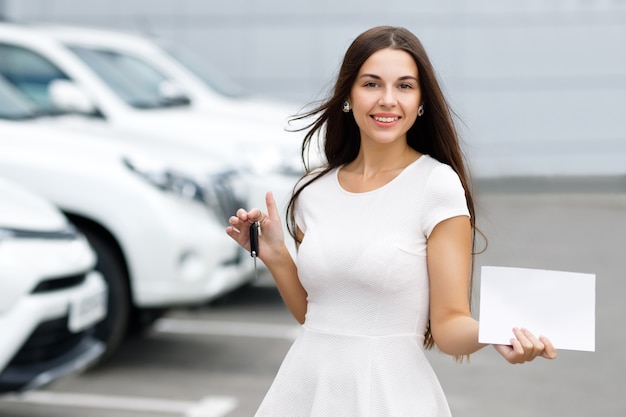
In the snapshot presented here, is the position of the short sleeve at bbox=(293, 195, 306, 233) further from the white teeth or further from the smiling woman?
the white teeth

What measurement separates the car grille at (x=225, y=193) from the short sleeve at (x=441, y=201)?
4285 millimetres

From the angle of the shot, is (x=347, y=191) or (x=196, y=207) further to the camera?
(x=196, y=207)

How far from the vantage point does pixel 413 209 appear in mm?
2510

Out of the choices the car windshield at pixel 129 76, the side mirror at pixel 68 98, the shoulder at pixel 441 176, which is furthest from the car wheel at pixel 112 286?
the shoulder at pixel 441 176

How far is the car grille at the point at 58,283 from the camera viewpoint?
4953mm

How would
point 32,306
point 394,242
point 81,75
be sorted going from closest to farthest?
point 394,242 → point 32,306 → point 81,75

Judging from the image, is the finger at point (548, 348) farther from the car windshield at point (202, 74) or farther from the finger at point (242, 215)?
the car windshield at point (202, 74)

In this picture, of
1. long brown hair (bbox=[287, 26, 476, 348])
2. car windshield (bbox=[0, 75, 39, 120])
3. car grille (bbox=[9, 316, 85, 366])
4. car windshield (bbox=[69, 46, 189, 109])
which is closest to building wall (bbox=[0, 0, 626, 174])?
car windshield (bbox=[69, 46, 189, 109])

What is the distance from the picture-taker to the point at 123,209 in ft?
20.9

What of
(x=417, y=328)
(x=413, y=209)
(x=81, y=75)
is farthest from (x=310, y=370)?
(x=81, y=75)

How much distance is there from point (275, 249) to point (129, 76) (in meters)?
6.54

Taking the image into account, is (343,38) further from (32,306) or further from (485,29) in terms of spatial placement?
(32,306)

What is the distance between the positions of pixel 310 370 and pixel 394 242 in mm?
327

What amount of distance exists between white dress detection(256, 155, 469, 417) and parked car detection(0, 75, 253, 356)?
3808 mm
